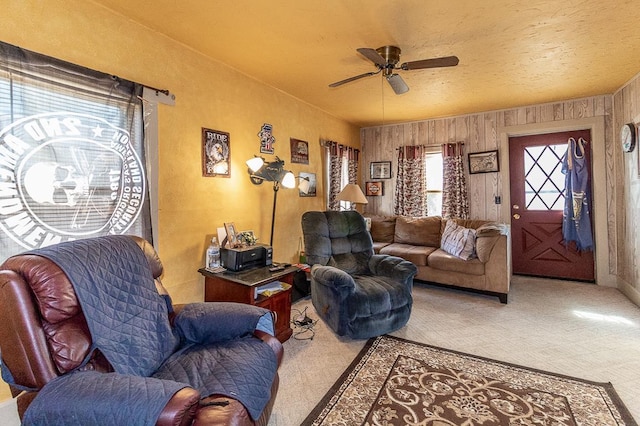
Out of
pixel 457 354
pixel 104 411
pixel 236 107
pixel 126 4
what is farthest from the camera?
pixel 236 107

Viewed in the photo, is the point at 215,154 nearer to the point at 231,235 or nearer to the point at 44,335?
the point at 231,235

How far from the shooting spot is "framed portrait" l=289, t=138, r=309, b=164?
150 inches

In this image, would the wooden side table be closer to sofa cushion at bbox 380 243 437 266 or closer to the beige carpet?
the beige carpet

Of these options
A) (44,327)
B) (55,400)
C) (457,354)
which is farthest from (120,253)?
(457,354)

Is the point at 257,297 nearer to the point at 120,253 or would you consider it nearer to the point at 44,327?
the point at 120,253

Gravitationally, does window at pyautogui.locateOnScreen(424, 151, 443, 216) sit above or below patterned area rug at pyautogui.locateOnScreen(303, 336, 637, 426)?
above

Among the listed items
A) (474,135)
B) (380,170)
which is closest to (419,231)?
(380,170)

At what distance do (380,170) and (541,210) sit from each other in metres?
2.43

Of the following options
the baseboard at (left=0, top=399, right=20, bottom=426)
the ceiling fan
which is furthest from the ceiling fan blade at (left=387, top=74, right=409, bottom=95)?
the baseboard at (left=0, top=399, right=20, bottom=426)

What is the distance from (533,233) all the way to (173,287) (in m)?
4.74

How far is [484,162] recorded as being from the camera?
462 cm

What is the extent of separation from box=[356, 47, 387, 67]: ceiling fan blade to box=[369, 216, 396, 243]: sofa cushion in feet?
9.23

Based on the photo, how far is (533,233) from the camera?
4504 millimetres

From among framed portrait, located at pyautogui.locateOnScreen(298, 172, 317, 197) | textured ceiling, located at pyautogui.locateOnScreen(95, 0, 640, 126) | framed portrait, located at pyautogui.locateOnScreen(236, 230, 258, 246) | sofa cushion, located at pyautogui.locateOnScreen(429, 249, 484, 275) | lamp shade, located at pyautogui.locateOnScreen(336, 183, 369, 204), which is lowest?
sofa cushion, located at pyautogui.locateOnScreen(429, 249, 484, 275)
